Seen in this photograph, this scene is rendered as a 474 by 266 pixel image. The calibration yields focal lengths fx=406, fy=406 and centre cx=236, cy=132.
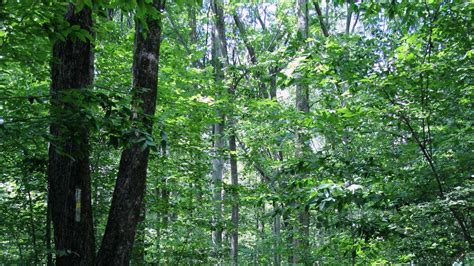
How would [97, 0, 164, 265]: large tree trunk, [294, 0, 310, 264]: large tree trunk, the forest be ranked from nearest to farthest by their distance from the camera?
the forest, [97, 0, 164, 265]: large tree trunk, [294, 0, 310, 264]: large tree trunk

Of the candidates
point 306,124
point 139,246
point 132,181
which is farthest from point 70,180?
point 139,246

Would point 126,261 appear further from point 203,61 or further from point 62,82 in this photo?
point 203,61

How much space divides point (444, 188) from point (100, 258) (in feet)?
12.3

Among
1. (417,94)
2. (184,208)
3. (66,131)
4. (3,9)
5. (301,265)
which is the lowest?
(301,265)

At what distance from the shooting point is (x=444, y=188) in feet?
14.2

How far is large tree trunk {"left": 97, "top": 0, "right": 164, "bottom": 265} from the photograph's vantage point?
14.3 ft

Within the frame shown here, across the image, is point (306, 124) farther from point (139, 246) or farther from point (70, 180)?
point (139, 246)

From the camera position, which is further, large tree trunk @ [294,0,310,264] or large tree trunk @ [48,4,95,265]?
large tree trunk @ [294,0,310,264]

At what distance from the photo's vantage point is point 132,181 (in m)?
4.53

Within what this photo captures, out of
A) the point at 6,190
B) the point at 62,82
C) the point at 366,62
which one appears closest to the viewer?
the point at 62,82

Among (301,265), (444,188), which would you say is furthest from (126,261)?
(301,265)

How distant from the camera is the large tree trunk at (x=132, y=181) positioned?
436 cm

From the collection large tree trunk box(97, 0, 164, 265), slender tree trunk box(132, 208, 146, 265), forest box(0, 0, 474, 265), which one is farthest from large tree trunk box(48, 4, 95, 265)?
slender tree trunk box(132, 208, 146, 265)

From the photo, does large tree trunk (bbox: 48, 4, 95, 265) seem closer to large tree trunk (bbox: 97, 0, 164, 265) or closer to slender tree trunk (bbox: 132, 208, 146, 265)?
large tree trunk (bbox: 97, 0, 164, 265)
